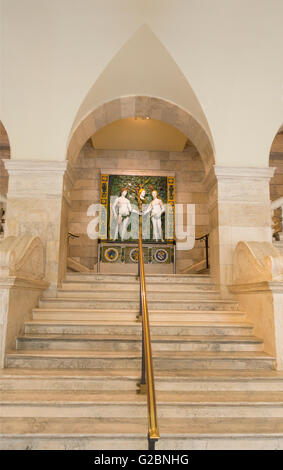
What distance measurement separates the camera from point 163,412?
120 inches

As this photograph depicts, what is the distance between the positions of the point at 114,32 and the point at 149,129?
157 inches

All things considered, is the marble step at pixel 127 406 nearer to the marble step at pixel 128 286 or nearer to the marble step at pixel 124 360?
the marble step at pixel 124 360

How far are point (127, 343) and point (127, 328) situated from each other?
1.07 feet

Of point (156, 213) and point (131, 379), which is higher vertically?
point (156, 213)

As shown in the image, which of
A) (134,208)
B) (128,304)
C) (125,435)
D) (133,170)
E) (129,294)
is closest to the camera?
(125,435)

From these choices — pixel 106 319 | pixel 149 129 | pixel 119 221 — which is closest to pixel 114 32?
pixel 149 129

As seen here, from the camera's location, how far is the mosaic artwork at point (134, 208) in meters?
10.0

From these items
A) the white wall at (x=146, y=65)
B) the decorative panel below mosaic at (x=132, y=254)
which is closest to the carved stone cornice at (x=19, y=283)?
the white wall at (x=146, y=65)

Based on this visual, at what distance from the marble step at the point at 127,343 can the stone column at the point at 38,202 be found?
5.78ft

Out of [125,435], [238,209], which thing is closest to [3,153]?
[238,209]

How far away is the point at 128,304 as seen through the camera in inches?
208

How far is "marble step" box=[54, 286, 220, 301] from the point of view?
5590 millimetres

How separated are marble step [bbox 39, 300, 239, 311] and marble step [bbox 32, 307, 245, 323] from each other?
0.19 meters

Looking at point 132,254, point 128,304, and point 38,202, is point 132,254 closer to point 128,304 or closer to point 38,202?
point 38,202
